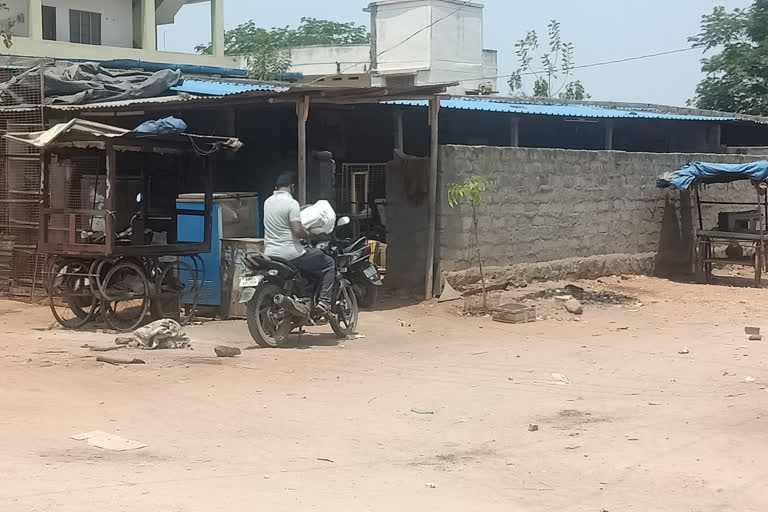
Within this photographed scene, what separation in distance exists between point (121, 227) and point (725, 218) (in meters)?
10.6

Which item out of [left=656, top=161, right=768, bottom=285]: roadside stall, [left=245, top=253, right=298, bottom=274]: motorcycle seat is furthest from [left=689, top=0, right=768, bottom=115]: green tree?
[left=245, top=253, right=298, bottom=274]: motorcycle seat

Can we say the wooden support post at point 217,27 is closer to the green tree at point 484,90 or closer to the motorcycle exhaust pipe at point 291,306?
the green tree at point 484,90

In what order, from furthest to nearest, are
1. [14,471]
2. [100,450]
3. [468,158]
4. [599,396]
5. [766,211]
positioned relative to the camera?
[766,211], [468,158], [599,396], [100,450], [14,471]

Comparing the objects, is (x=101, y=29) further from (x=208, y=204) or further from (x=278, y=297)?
(x=278, y=297)

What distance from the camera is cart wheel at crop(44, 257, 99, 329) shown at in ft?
32.9

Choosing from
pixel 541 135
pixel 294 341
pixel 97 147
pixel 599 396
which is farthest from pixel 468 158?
pixel 541 135

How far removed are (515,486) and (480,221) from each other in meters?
8.17

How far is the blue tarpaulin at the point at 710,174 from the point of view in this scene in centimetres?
1478

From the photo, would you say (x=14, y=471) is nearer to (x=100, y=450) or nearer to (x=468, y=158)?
(x=100, y=450)

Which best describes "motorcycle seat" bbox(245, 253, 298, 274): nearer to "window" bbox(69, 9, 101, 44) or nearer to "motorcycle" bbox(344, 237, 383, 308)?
"motorcycle" bbox(344, 237, 383, 308)

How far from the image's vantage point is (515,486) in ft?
15.8

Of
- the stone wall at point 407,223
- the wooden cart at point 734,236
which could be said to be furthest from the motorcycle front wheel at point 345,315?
the wooden cart at point 734,236

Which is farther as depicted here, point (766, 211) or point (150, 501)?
point (766, 211)

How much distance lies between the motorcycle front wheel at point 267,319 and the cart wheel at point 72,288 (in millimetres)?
2076
